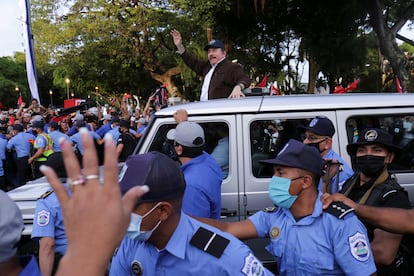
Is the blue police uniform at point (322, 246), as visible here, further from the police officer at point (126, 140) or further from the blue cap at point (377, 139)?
the police officer at point (126, 140)

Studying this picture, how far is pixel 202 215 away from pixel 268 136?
1217 millimetres

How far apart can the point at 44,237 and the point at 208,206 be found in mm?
1255

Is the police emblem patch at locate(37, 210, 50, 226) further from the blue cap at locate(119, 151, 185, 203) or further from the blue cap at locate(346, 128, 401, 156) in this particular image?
the blue cap at locate(346, 128, 401, 156)

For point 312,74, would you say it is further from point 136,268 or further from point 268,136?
point 136,268

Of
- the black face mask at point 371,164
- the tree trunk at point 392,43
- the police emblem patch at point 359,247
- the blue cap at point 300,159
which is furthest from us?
the tree trunk at point 392,43

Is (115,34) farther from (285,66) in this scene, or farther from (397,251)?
(397,251)

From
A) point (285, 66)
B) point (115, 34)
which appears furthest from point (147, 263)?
point (115, 34)

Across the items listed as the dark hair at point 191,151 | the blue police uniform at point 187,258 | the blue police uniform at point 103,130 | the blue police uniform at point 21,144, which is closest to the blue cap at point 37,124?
the blue police uniform at point 21,144

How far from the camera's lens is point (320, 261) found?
85.4 inches

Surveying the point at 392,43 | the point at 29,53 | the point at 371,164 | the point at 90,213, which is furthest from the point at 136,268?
the point at 29,53

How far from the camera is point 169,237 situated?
1.70 m

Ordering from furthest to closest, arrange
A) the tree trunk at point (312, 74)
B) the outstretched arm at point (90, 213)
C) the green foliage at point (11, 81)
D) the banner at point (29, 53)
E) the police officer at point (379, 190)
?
the green foliage at point (11, 81) < the tree trunk at point (312, 74) < the banner at point (29, 53) < the police officer at point (379, 190) < the outstretched arm at point (90, 213)

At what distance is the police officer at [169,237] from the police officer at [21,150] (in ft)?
28.8

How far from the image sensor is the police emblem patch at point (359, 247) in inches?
83.1
